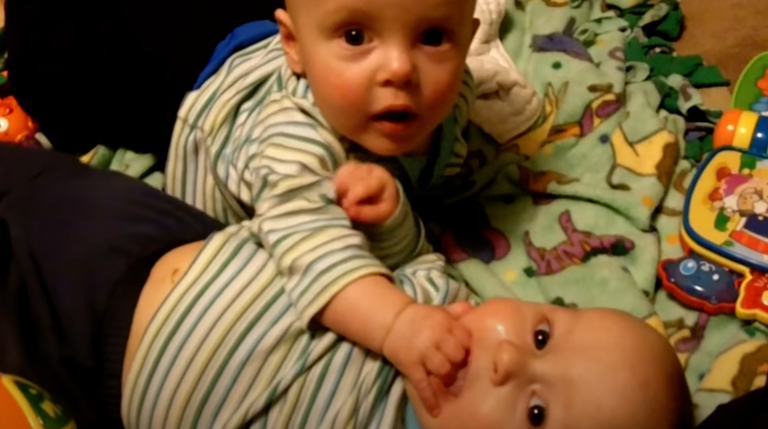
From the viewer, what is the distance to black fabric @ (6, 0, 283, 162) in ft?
3.75

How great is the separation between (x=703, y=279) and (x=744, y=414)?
13.9 inches

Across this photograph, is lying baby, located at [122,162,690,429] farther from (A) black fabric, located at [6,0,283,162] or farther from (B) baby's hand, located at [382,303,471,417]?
(A) black fabric, located at [6,0,283,162]

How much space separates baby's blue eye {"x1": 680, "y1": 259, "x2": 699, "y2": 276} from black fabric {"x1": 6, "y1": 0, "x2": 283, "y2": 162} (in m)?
0.62

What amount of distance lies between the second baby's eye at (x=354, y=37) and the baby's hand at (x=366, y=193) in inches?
4.9

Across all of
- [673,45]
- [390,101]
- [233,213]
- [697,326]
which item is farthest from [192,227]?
[673,45]

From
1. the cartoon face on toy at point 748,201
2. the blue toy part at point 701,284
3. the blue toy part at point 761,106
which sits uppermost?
the blue toy part at point 761,106

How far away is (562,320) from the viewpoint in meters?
0.84

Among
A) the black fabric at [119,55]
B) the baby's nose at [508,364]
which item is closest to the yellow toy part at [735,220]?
the baby's nose at [508,364]

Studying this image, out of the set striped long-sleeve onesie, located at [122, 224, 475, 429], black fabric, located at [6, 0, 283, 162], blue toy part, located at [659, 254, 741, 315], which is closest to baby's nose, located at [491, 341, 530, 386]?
striped long-sleeve onesie, located at [122, 224, 475, 429]

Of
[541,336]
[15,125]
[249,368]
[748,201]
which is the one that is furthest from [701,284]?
[15,125]

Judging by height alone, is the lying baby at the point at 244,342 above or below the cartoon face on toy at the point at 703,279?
above

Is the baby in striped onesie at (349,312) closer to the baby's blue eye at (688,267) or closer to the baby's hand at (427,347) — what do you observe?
the baby's hand at (427,347)

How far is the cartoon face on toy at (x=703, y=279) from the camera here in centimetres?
105

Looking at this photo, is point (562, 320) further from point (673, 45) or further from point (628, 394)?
point (673, 45)
